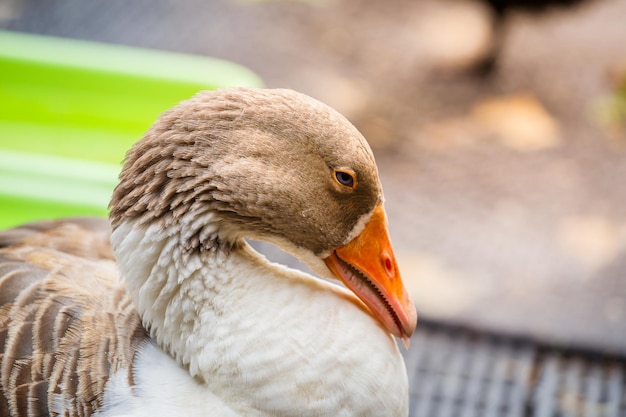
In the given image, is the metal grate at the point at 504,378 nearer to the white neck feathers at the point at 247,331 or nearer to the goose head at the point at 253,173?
the white neck feathers at the point at 247,331

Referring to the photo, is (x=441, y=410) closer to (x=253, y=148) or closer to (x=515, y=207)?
(x=515, y=207)

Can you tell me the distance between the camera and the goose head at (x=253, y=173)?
85cm

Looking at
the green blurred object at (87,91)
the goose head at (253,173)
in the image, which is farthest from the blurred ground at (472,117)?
the goose head at (253,173)

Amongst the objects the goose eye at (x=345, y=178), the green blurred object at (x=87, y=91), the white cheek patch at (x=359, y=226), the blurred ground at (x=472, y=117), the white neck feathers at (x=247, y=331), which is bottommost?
the blurred ground at (x=472, y=117)

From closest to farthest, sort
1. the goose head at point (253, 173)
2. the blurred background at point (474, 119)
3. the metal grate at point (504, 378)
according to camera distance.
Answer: the goose head at point (253, 173) < the metal grate at point (504, 378) < the blurred background at point (474, 119)

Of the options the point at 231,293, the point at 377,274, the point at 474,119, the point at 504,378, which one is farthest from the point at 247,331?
the point at 474,119

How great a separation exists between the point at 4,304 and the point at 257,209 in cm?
38

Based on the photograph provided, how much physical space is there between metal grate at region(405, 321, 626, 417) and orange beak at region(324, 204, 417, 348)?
2.17ft

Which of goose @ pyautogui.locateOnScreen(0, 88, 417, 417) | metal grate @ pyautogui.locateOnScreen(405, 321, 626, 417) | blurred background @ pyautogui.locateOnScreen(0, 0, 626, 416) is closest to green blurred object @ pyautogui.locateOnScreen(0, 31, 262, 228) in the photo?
blurred background @ pyautogui.locateOnScreen(0, 0, 626, 416)

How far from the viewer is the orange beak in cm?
93

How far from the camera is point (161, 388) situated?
0.91 metres

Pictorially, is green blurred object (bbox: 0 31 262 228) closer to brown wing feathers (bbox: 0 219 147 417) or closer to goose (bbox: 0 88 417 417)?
brown wing feathers (bbox: 0 219 147 417)

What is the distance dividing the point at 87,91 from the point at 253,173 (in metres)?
1.29

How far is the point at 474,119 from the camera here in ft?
7.75
